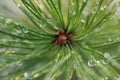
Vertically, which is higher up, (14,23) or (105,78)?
(14,23)

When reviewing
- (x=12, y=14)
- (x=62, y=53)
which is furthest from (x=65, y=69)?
(x=12, y=14)

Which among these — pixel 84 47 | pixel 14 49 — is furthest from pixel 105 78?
pixel 14 49

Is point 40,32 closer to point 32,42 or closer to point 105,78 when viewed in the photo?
point 32,42

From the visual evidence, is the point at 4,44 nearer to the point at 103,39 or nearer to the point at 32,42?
the point at 32,42

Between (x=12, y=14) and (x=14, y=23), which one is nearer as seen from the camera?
(x=14, y=23)
